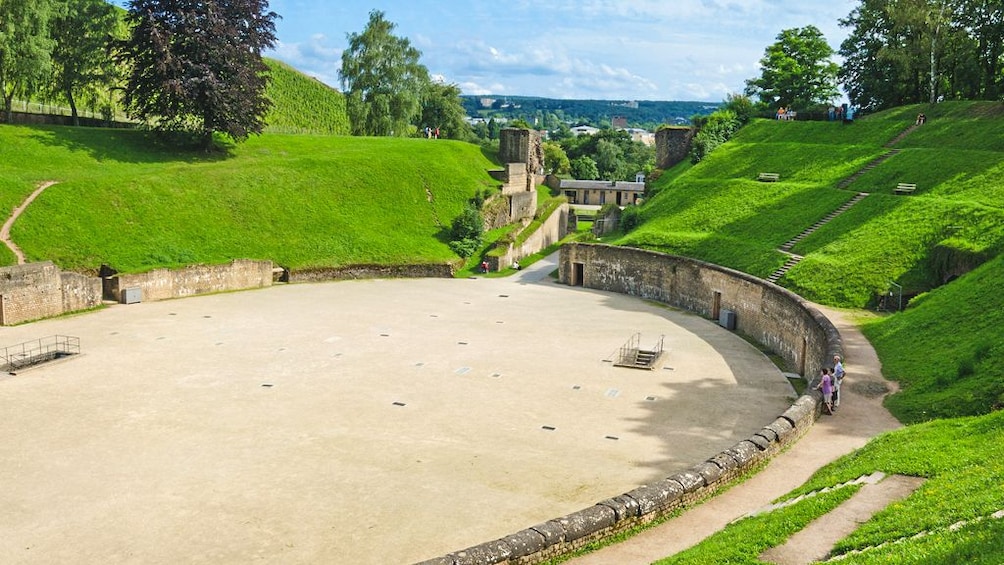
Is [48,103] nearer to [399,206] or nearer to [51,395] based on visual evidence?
[399,206]

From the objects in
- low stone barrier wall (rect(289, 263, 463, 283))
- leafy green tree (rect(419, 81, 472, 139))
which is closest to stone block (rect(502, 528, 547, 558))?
low stone barrier wall (rect(289, 263, 463, 283))

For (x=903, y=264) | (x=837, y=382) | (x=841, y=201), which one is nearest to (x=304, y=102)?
(x=841, y=201)

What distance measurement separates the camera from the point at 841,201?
35.7 metres

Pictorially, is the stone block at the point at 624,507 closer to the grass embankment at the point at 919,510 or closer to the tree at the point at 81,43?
the grass embankment at the point at 919,510

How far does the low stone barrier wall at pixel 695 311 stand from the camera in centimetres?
1114

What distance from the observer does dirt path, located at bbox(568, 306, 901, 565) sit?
37.7 ft

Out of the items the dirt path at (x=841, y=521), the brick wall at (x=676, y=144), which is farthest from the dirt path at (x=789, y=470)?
the brick wall at (x=676, y=144)

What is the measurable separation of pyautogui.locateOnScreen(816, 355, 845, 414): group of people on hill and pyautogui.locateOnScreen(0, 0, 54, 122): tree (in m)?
41.3

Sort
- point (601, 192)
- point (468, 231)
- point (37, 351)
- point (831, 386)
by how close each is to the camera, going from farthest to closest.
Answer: point (601, 192) → point (468, 231) → point (37, 351) → point (831, 386)

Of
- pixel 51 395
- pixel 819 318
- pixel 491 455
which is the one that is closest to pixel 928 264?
pixel 819 318

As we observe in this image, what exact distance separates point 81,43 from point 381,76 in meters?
22.5

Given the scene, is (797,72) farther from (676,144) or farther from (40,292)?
(40,292)

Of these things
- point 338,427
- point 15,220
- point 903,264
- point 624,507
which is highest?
point 15,220

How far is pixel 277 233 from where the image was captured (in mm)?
41125
